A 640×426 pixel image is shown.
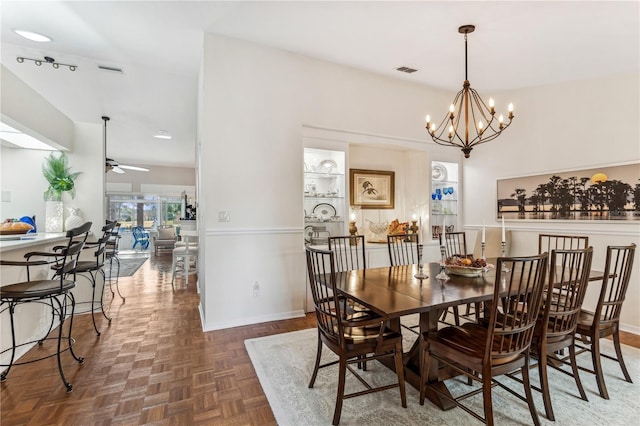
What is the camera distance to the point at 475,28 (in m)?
2.83

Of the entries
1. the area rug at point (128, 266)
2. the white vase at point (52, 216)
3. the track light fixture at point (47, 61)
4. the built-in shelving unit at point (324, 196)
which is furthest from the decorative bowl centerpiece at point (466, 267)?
the area rug at point (128, 266)

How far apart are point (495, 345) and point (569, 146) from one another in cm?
315

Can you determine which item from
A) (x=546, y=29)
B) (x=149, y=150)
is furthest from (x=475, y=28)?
(x=149, y=150)

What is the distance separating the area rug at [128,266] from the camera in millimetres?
6264

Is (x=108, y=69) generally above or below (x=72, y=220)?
above

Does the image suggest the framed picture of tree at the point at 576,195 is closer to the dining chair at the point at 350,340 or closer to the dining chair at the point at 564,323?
the dining chair at the point at 564,323

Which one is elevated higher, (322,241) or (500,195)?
(500,195)

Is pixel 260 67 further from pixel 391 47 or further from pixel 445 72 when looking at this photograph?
pixel 445 72

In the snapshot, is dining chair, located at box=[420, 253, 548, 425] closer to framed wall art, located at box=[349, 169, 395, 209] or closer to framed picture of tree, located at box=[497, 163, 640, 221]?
framed picture of tree, located at box=[497, 163, 640, 221]

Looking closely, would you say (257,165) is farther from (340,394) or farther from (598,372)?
(598,372)

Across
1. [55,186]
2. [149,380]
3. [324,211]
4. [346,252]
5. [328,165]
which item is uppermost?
[328,165]

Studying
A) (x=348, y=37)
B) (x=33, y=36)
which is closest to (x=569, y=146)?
(x=348, y=37)

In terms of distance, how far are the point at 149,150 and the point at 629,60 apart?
373 inches

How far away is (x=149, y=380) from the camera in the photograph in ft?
7.44
